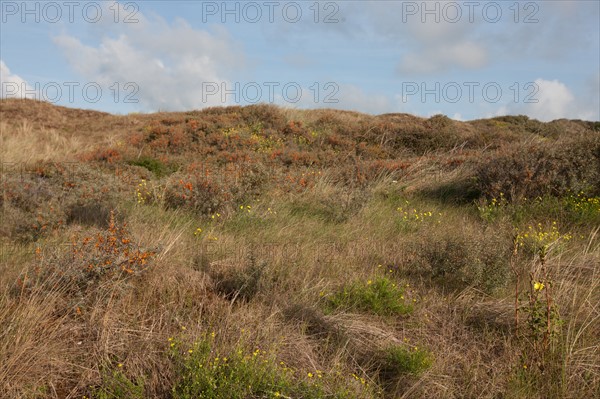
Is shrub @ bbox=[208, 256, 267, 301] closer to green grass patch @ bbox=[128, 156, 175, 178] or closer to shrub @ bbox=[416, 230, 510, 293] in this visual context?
shrub @ bbox=[416, 230, 510, 293]

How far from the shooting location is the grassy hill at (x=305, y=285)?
349cm

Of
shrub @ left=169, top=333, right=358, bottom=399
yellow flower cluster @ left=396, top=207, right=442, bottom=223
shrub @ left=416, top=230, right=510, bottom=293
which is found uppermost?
yellow flower cluster @ left=396, top=207, right=442, bottom=223

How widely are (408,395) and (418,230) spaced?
3389mm

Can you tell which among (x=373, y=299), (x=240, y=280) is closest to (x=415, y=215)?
(x=373, y=299)

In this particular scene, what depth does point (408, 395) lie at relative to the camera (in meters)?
3.42

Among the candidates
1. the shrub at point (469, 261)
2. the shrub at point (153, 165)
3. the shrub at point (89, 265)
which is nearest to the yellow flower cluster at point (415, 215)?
the shrub at point (469, 261)

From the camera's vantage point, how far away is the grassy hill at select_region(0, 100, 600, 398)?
11.4 ft

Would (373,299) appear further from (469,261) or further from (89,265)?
(89,265)

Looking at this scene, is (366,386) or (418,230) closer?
(366,386)

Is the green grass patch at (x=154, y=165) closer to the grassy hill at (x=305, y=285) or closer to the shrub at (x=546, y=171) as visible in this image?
the grassy hill at (x=305, y=285)

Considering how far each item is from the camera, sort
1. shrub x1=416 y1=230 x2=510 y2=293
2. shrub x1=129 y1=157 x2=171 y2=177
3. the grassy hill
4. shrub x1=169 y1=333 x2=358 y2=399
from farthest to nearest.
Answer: shrub x1=129 y1=157 x2=171 y2=177 < shrub x1=416 y1=230 x2=510 y2=293 < the grassy hill < shrub x1=169 y1=333 x2=358 y2=399

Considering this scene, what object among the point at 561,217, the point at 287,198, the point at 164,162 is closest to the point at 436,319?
the point at 561,217

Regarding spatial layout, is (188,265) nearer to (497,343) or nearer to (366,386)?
(366,386)

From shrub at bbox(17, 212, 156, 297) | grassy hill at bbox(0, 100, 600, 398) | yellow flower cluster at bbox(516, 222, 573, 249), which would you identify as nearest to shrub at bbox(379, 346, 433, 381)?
grassy hill at bbox(0, 100, 600, 398)
